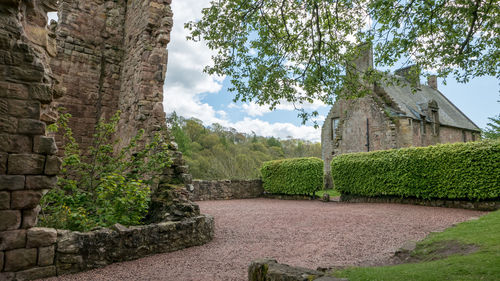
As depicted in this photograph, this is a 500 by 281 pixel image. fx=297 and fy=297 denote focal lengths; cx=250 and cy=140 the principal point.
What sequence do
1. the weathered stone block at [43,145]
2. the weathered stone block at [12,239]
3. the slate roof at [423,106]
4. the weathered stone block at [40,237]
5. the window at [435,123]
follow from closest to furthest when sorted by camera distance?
the weathered stone block at [12,239] → the weathered stone block at [43,145] → the weathered stone block at [40,237] → the slate roof at [423,106] → the window at [435,123]

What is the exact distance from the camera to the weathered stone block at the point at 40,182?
12.6 ft

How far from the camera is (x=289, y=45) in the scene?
6609 millimetres

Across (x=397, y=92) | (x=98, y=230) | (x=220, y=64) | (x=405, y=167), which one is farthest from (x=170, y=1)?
(x=397, y=92)

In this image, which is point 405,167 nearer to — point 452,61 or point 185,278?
point 452,61

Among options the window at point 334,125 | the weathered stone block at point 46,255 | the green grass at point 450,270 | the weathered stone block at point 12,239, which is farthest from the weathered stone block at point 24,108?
the window at point 334,125

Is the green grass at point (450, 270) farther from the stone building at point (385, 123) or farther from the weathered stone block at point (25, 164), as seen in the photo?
the stone building at point (385, 123)

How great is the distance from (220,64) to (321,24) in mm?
2402

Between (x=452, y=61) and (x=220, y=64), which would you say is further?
(x=220, y=64)

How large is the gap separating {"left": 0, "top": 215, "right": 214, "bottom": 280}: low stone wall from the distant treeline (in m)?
16.7

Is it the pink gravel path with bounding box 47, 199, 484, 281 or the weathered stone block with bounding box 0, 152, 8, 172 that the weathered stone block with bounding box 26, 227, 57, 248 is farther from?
the weathered stone block with bounding box 0, 152, 8, 172

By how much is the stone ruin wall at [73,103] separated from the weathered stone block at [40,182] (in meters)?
0.01

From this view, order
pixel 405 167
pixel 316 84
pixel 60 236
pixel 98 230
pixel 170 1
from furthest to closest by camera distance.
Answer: pixel 405 167
pixel 170 1
pixel 316 84
pixel 98 230
pixel 60 236

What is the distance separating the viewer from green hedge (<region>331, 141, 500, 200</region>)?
1009 cm

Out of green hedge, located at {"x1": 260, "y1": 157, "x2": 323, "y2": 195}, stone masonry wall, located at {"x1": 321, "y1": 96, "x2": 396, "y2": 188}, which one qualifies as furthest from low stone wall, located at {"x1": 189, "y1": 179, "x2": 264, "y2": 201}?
stone masonry wall, located at {"x1": 321, "y1": 96, "x2": 396, "y2": 188}
